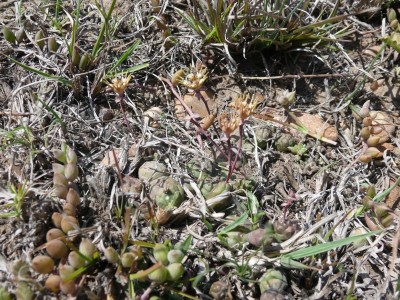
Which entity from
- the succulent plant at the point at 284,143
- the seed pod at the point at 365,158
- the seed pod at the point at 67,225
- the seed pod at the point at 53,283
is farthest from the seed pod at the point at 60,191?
the seed pod at the point at 365,158

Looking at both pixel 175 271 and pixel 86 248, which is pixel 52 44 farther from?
pixel 175 271

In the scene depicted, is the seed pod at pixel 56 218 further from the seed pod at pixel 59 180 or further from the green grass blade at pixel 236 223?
the green grass blade at pixel 236 223

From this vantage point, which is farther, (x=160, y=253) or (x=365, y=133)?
(x=365, y=133)

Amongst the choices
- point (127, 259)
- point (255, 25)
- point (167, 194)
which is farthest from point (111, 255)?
point (255, 25)

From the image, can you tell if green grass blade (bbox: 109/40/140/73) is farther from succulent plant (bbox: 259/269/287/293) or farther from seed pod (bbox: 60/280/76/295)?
succulent plant (bbox: 259/269/287/293)

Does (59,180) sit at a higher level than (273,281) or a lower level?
higher

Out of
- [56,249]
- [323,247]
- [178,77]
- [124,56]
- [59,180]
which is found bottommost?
[323,247]
